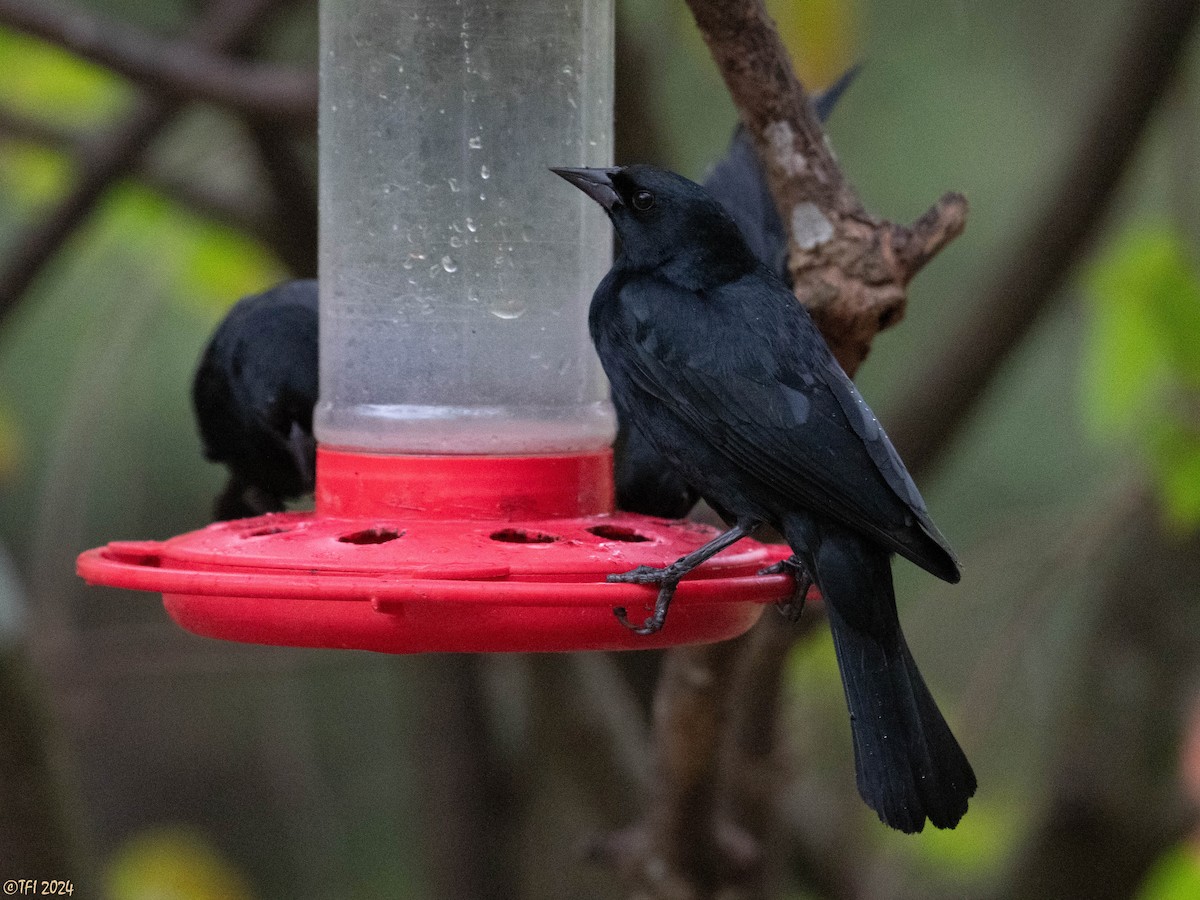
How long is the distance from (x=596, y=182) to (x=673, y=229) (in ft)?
0.72

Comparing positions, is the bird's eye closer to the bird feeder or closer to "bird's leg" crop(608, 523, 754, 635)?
the bird feeder

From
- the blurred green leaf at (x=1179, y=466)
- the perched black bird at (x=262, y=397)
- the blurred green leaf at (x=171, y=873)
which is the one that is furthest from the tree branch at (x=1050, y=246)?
the blurred green leaf at (x=171, y=873)

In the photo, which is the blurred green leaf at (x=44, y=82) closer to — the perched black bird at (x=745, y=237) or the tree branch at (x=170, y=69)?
the tree branch at (x=170, y=69)

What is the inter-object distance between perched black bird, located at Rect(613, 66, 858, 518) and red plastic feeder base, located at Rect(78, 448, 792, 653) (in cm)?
64

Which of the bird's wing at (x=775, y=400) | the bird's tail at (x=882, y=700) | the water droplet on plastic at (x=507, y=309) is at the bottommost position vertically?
the bird's tail at (x=882, y=700)

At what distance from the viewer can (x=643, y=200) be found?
10.4ft

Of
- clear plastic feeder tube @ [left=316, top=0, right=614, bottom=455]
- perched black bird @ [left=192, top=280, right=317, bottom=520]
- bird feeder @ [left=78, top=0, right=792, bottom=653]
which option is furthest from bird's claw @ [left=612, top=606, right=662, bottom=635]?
perched black bird @ [left=192, top=280, right=317, bottom=520]

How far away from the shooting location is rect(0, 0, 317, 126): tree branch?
17.4ft

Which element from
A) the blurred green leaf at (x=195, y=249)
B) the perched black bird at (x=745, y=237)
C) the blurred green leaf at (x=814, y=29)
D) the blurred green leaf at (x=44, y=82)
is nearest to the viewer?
the perched black bird at (x=745, y=237)

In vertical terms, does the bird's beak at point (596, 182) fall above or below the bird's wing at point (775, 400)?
above

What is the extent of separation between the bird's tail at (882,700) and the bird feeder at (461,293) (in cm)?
12

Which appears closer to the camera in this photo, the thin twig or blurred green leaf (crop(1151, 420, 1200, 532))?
blurred green leaf (crop(1151, 420, 1200, 532))

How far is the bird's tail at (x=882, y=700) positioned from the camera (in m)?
2.77

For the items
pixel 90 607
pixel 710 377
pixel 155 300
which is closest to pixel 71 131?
pixel 155 300
